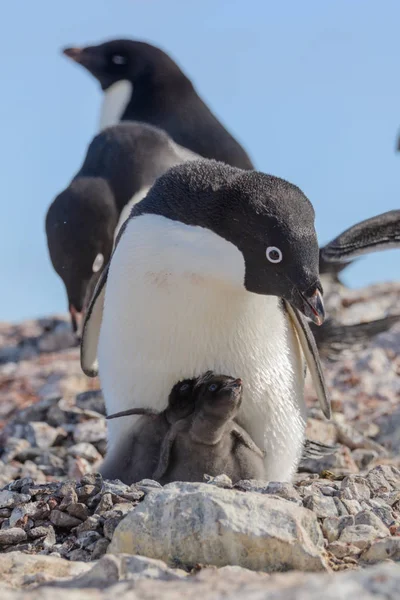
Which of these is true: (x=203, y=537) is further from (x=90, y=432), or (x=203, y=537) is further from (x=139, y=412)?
(x=90, y=432)

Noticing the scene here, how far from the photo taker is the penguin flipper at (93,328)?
4950mm

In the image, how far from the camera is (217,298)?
13.9ft

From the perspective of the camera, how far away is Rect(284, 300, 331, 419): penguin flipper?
4.74 metres

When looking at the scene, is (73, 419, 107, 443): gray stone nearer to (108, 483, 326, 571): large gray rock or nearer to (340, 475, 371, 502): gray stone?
(340, 475, 371, 502): gray stone

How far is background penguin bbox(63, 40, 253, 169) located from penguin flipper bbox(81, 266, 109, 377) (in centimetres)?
324

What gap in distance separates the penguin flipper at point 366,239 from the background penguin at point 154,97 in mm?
2781

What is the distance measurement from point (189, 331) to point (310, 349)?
2.58 feet

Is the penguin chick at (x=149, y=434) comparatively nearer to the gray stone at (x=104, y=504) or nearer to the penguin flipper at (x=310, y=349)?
the penguin flipper at (x=310, y=349)

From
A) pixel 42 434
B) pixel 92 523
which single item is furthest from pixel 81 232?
pixel 92 523

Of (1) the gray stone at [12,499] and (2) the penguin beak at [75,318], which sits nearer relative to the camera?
(1) the gray stone at [12,499]

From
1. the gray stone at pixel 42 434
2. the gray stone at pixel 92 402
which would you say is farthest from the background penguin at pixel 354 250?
the gray stone at pixel 42 434

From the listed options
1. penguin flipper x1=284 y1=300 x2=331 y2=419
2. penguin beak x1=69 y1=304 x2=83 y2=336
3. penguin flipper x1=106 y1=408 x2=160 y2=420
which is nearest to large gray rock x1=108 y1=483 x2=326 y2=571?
penguin flipper x1=106 y1=408 x2=160 y2=420

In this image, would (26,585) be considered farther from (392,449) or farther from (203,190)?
(392,449)

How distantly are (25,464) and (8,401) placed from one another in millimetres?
2286
